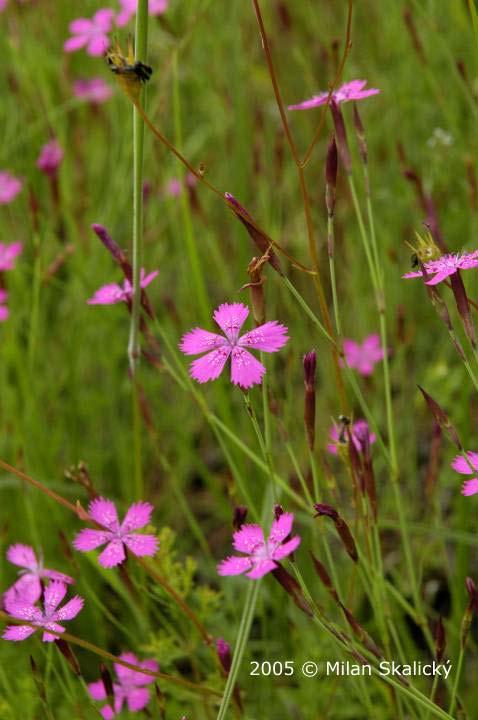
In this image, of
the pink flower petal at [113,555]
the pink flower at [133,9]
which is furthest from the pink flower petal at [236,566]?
the pink flower at [133,9]

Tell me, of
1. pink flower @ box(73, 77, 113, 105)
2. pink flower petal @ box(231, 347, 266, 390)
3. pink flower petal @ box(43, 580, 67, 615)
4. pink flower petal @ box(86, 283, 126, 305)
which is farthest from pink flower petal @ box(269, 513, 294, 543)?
pink flower @ box(73, 77, 113, 105)

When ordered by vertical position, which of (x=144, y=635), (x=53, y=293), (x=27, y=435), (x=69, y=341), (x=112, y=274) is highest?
(x=53, y=293)

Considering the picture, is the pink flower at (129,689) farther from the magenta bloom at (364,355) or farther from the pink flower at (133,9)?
the pink flower at (133,9)

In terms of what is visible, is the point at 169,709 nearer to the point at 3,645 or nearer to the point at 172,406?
the point at 3,645

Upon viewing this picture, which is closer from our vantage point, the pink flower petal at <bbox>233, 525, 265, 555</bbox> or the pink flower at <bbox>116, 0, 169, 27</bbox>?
the pink flower petal at <bbox>233, 525, 265, 555</bbox>

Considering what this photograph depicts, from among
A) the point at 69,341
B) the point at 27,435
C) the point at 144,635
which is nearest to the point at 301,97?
the point at 69,341

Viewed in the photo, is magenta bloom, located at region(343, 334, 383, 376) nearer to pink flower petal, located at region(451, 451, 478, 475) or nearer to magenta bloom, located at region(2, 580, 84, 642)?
pink flower petal, located at region(451, 451, 478, 475)
